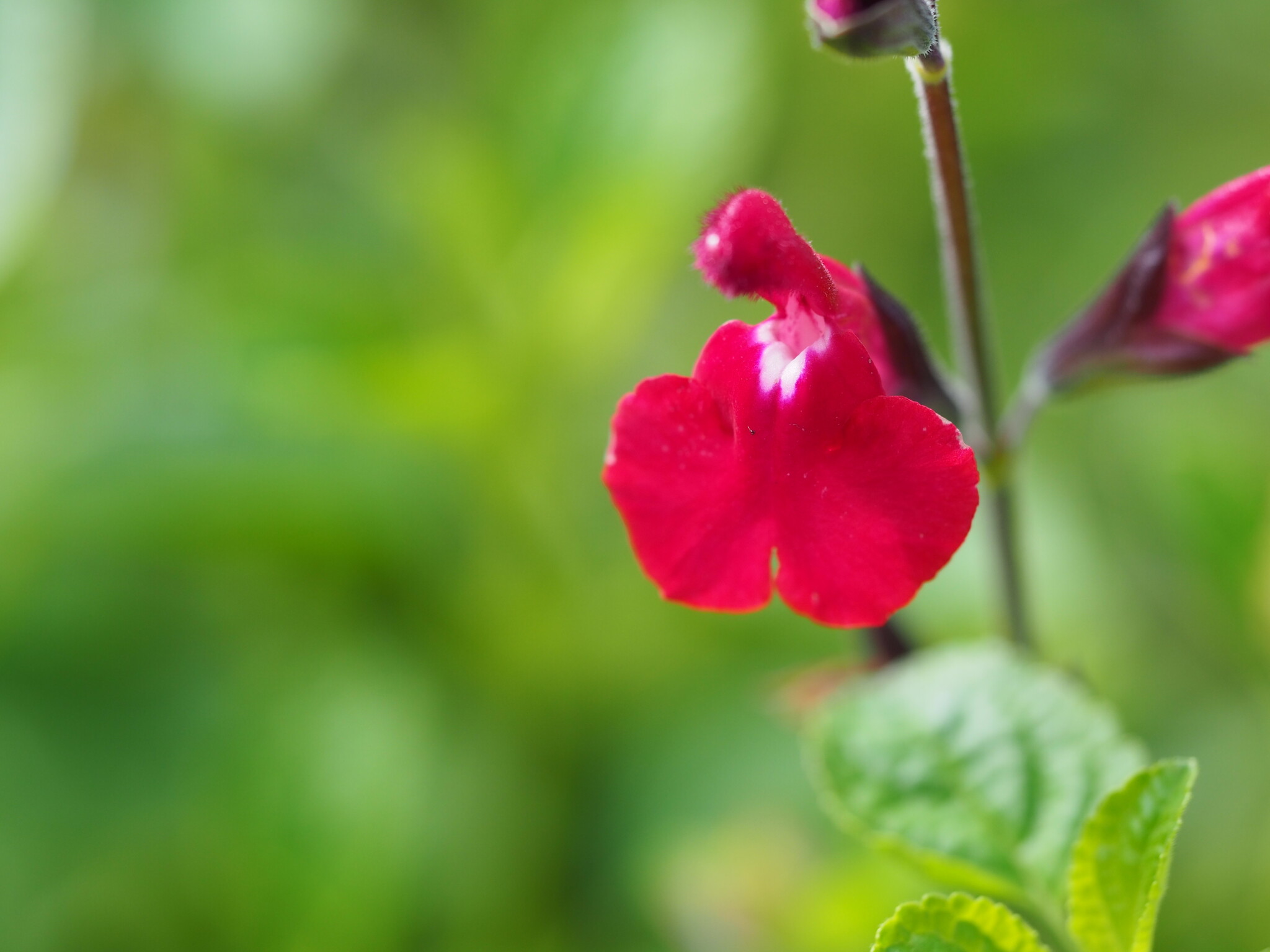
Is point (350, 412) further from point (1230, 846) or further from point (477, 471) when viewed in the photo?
point (1230, 846)

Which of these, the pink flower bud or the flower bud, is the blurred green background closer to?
the pink flower bud

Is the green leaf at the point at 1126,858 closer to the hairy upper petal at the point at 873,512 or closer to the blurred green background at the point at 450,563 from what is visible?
the hairy upper petal at the point at 873,512

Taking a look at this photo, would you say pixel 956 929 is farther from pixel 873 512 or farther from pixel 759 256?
pixel 759 256

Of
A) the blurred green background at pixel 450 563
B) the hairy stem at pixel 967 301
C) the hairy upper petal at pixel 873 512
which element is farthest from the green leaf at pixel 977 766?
the blurred green background at pixel 450 563

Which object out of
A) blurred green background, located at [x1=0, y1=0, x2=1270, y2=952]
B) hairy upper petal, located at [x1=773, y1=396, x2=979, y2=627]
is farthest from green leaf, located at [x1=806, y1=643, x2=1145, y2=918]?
blurred green background, located at [x1=0, y1=0, x2=1270, y2=952]

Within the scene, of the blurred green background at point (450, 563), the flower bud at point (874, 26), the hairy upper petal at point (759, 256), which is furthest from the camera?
the blurred green background at point (450, 563)

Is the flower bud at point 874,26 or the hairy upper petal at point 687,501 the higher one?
the flower bud at point 874,26

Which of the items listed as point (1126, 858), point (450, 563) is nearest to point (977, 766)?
point (1126, 858)
